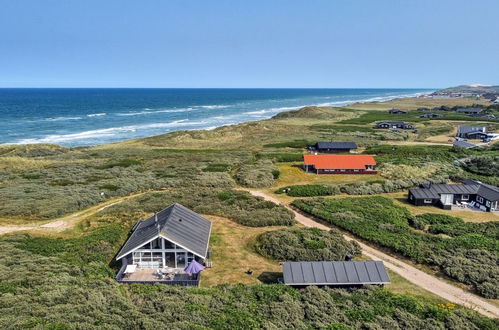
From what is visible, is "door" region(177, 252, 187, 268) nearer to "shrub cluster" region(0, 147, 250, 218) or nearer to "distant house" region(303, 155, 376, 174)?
"shrub cluster" region(0, 147, 250, 218)

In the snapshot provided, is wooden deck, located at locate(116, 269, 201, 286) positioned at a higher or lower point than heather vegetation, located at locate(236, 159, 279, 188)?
lower

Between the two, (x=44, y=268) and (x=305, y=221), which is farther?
(x=305, y=221)

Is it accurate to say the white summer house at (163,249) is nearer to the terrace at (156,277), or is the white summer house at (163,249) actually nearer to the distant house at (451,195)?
the terrace at (156,277)

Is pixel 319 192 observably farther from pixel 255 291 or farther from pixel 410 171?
pixel 255 291

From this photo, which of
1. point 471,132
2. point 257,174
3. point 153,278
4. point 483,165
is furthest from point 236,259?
point 471,132

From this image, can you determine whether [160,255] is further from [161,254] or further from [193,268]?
[193,268]

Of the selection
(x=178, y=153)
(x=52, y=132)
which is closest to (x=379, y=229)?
(x=178, y=153)

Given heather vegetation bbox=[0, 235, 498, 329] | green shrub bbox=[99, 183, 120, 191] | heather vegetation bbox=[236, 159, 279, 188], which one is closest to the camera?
heather vegetation bbox=[0, 235, 498, 329]

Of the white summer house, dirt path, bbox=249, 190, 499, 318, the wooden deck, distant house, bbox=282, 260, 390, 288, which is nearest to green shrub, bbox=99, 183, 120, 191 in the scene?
the white summer house
